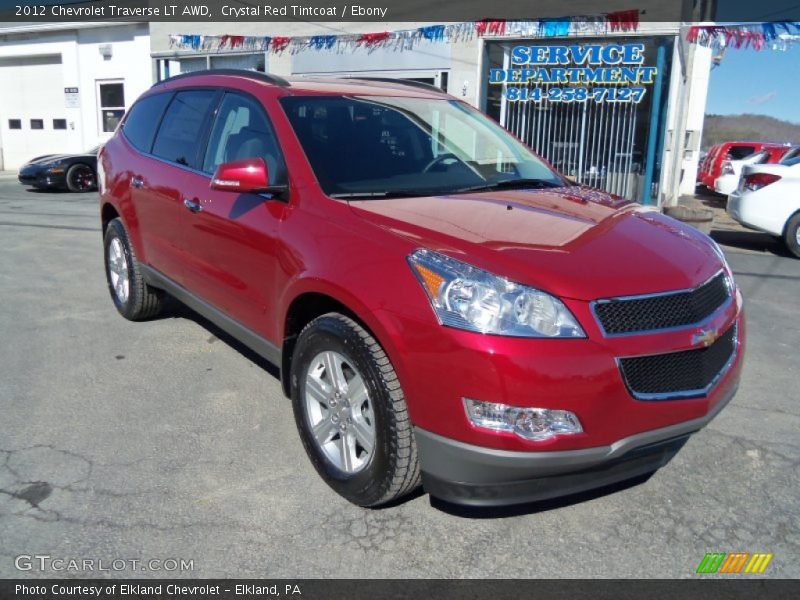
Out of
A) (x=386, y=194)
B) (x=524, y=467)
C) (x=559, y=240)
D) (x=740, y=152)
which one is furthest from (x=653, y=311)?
(x=740, y=152)

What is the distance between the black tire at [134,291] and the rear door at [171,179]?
1.18ft

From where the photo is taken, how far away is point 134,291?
5477 millimetres

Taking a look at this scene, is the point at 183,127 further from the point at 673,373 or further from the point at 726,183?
the point at 726,183

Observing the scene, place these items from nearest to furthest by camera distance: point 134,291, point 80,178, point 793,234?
point 134,291 → point 793,234 → point 80,178

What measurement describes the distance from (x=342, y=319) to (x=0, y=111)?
2530cm

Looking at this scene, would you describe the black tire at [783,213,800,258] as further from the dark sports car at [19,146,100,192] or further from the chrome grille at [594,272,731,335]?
the dark sports car at [19,146,100,192]

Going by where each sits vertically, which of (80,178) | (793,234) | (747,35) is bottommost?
(80,178)

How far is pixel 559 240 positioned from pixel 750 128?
7703cm

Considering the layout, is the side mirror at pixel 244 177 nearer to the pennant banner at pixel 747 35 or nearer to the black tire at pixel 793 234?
the black tire at pixel 793 234

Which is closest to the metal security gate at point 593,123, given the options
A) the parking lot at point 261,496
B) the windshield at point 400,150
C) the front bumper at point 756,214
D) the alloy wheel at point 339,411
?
the front bumper at point 756,214

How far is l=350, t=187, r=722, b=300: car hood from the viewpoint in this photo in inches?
102

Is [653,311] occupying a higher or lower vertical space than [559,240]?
lower

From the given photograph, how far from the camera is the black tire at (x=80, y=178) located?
15570 mm
